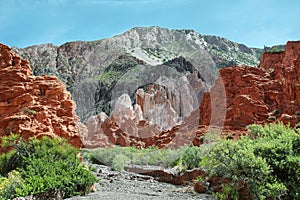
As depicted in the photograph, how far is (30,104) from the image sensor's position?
15570mm

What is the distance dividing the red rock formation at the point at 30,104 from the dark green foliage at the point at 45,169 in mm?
2362

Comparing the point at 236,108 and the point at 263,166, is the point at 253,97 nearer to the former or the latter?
the point at 236,108

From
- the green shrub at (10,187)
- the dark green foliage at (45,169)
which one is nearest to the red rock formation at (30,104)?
the dark green foliage at (45,169)

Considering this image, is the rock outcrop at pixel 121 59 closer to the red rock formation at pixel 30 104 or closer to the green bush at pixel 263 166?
the red rock formation at pixel 30 104

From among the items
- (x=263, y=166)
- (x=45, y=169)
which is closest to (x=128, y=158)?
(x=45, y=169)

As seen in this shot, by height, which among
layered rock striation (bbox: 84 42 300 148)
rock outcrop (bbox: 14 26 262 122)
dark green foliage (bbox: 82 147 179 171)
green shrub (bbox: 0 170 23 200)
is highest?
rock outcrop (bbox: 14 26 262 122)

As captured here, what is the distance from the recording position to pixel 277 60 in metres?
54.5

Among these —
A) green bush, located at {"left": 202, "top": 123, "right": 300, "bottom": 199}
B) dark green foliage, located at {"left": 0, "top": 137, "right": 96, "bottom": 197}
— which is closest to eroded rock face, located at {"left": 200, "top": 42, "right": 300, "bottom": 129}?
green bush, located at {"left": 202, "top": 123, "right": 300, "bottom": 199}

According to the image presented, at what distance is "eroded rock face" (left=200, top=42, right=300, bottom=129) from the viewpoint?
31.0 meters

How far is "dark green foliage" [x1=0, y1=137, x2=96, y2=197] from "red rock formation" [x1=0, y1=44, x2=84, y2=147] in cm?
236

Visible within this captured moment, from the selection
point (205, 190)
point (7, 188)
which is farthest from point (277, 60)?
point (7, 188)

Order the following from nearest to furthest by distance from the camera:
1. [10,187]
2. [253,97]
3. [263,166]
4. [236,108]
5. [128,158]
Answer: [263,166]
[10,187]
[128,158]
[236,108]
[253,97]

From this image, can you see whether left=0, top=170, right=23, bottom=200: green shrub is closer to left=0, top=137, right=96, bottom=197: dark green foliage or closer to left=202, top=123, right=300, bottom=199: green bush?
left=0, top=137, right=96, bottom=197: dark green foliage

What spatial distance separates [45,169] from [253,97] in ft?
88.7
